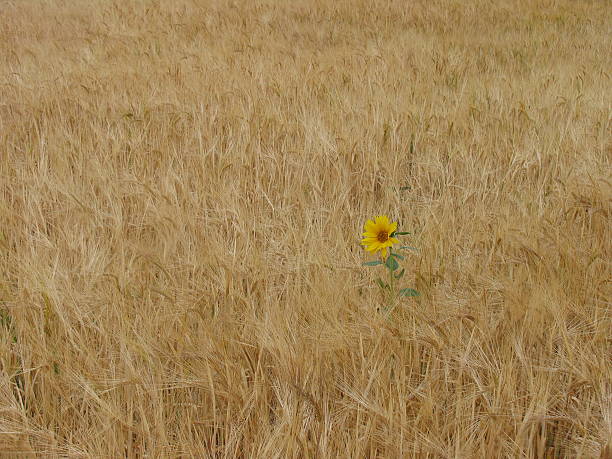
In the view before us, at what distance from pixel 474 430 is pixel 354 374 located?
0.75 feet

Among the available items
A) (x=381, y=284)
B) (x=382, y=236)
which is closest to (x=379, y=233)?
(x=382, y=236)

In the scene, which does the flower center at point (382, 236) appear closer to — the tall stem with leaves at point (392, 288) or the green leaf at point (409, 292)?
the tall stem with leaves at point (392, 288)

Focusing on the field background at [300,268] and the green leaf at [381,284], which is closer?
the field background at [300,268]

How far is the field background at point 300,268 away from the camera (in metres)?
0.96

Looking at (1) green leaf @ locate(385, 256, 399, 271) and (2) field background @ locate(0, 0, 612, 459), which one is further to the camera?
(1) green leaf @ locate(385, 256, 399, 271)

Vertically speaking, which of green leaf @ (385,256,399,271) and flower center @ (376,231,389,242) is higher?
flower center @ (376,231,389,242)

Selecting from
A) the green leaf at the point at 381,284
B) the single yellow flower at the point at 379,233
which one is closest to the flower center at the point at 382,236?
the single yellow flower at the point at 379,233

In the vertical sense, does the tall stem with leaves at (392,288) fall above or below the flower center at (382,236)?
below

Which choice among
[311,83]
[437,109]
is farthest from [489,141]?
[311,83]

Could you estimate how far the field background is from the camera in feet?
3.14

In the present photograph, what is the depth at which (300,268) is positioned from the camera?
1379mm

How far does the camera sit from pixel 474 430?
3.06ft

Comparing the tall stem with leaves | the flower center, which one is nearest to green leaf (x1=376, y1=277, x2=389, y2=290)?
the tall stem with leaves

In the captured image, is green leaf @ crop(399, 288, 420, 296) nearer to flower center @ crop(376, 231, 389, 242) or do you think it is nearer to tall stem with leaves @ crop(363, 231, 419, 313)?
tall stem with leaves @ crop(363, 231, 419, 313)
